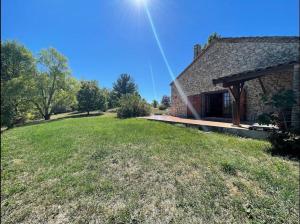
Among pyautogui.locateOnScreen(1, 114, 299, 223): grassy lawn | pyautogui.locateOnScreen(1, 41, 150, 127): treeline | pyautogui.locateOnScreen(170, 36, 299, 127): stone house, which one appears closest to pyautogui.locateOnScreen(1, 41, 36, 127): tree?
pyautogui.locateOnScreen(1, 41, 150, 127): treeline

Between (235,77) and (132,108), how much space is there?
10993 mm

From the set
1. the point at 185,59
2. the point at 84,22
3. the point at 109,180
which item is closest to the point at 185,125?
the point at 109,180

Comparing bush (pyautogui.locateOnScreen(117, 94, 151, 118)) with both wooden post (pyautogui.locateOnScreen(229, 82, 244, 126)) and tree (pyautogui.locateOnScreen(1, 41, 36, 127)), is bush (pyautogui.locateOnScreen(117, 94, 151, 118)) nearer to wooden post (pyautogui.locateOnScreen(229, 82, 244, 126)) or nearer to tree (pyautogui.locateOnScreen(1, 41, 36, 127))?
wooden post (pyautogui.locateOnScreen(229, 82, 244, 126))

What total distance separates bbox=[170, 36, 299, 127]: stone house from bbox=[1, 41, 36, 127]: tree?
18.1 metres

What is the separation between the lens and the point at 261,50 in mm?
8492

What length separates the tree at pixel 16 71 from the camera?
19.0 meters

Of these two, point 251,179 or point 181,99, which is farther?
point 181,99

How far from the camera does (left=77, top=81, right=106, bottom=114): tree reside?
25375 mm

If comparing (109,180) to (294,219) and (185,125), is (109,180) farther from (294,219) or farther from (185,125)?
(185,125)

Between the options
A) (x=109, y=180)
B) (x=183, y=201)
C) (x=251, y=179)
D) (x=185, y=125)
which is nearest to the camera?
(x=183, y=201)

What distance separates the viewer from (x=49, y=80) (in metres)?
23.8

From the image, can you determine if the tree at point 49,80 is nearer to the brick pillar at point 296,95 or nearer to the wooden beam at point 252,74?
the wooden beam at point 252,74

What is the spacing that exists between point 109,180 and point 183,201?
5.18 ft

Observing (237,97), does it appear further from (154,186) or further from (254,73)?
(154,186)
